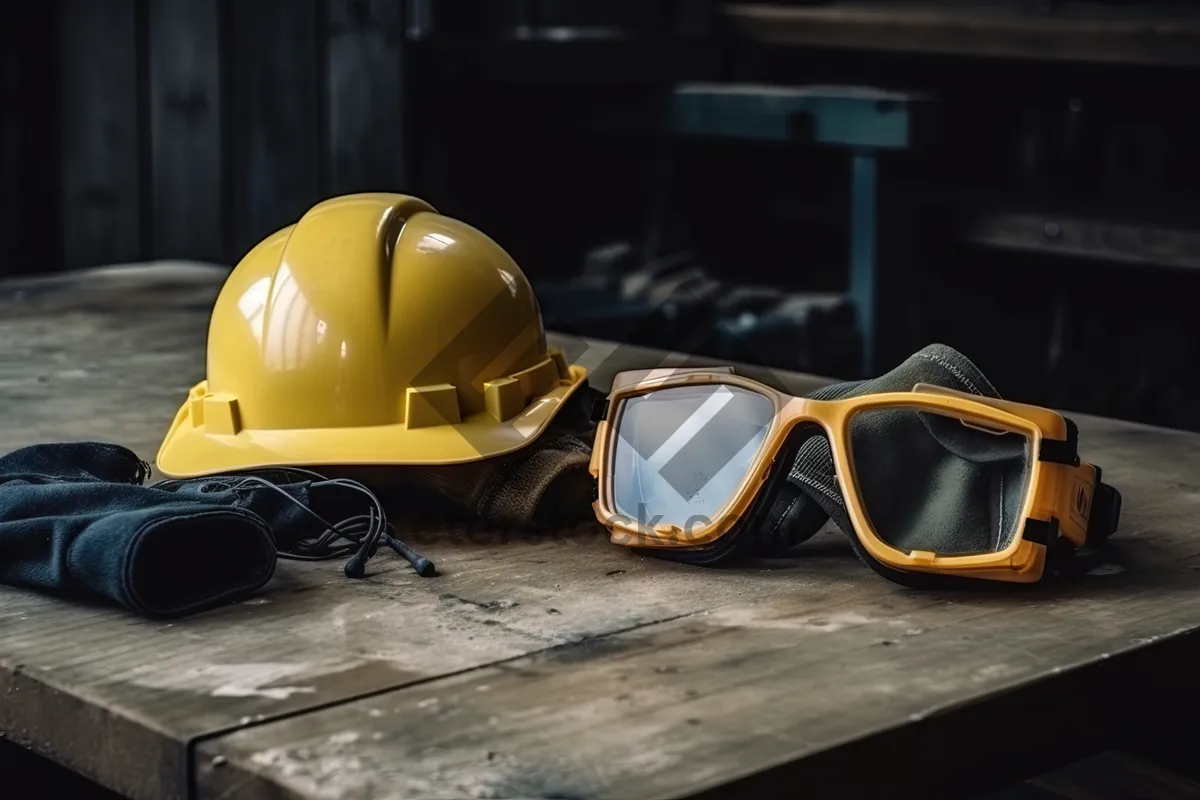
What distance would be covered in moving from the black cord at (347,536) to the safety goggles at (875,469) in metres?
0.16

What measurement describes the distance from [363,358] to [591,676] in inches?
18.4

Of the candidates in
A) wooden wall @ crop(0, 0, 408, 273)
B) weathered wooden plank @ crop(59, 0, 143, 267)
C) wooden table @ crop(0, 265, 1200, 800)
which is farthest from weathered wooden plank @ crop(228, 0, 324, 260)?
wooden table @ crop(0, 265, 1200, 800)

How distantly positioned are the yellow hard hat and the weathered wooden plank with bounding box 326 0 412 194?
8.33 feet

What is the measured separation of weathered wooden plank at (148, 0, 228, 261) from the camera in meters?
4.01

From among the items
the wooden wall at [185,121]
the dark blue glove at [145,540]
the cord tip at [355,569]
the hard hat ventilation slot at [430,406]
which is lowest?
the cord tip at [355,569]

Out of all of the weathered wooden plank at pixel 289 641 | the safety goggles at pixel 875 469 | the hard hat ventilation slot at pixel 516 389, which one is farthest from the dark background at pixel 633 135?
the weathered wooden plank at pixel 289 641

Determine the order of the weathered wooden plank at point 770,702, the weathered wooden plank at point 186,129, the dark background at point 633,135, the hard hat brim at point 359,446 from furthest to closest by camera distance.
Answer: the weathered wooden plank at point 186,129, the dark background at point 633,135, the hard hat brim at point 359,446, the weathered wooden plank at point 770,702

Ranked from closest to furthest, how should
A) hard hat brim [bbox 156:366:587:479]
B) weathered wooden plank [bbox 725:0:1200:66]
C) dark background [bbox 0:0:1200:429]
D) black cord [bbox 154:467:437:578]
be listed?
black cord [bbox 154:467:437:578] → hard hat brim [bbox 156:366:587:479] → weathered wooden plank [bbox 725:0:1200:66] → dark background [bbox 0:0:1200:429]

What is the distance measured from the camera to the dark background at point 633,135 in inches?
149

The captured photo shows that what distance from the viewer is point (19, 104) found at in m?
3.85

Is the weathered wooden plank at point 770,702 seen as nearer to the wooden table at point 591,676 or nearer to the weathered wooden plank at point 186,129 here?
the wooden table at point 591,676

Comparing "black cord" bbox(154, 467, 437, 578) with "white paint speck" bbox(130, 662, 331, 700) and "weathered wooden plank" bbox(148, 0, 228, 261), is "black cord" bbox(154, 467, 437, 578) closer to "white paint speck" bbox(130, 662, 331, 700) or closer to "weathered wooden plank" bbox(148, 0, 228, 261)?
"white paint speck" bbox(130, 662, 331, 700)

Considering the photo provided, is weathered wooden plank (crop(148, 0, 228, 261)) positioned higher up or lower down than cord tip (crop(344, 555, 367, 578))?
higher up

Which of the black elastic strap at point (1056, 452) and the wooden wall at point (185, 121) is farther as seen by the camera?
the wooden wall at point (185, 121)
